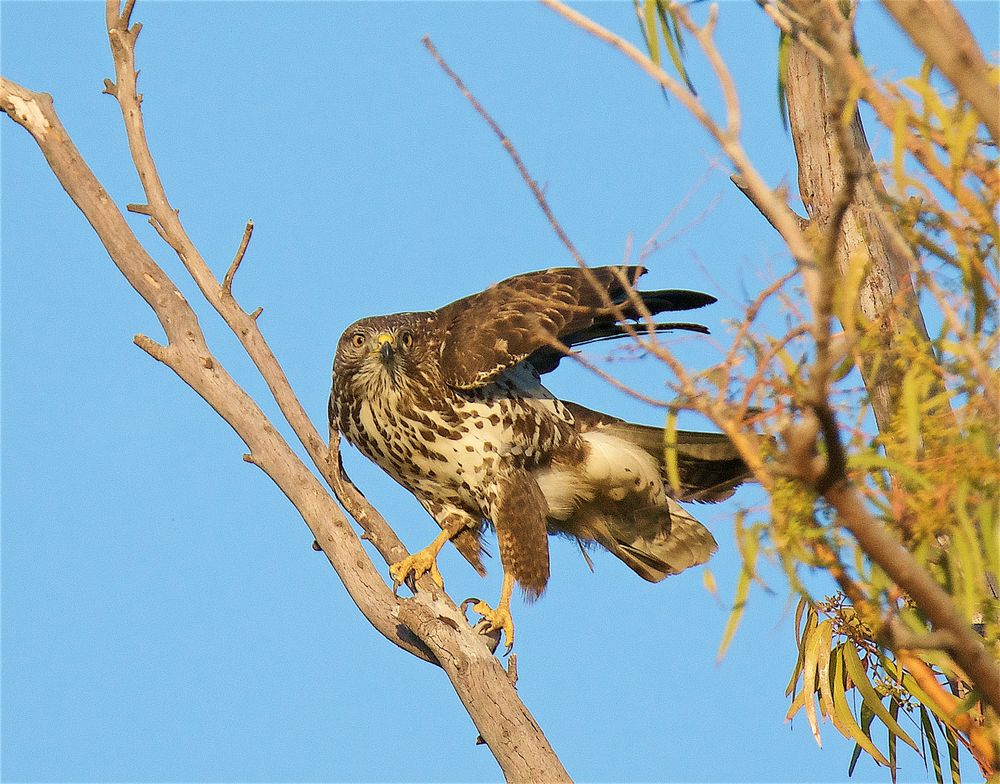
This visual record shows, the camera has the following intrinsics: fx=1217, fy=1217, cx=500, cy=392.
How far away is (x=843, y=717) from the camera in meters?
4.18

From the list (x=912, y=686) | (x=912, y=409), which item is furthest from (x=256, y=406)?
(x=912, y=409)

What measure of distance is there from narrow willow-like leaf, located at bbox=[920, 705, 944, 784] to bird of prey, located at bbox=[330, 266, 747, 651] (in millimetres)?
1619

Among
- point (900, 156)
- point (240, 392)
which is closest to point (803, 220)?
point (240, 392)

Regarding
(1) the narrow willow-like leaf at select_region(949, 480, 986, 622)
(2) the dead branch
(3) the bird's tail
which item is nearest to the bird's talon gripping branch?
(2) the dead branch

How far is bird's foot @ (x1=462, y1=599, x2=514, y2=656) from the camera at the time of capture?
5.23 m

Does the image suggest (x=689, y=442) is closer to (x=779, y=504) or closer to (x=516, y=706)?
(x=516, y=706)

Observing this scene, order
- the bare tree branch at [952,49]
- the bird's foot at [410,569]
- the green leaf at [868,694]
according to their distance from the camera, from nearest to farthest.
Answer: the bare tree branch at [952,49] < the green leaf at [868,694] < the bird's foot at [410,569]

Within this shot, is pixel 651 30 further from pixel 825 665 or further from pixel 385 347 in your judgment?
pixel 385 347

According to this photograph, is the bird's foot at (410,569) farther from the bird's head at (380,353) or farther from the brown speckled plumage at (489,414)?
the bird's head at (380,353)

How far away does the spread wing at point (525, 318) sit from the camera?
5352 mm

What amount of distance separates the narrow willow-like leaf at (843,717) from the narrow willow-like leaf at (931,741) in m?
0.21

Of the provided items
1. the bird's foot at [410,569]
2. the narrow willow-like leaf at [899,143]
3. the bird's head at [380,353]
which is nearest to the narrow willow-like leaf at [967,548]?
the narrow willow-like leaf at [899,143]

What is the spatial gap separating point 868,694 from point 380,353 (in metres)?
2.56

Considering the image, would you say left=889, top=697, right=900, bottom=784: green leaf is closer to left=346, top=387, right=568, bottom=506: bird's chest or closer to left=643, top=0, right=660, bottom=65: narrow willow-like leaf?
left=346, top=387, right=568, bottom=506: bird's chest
